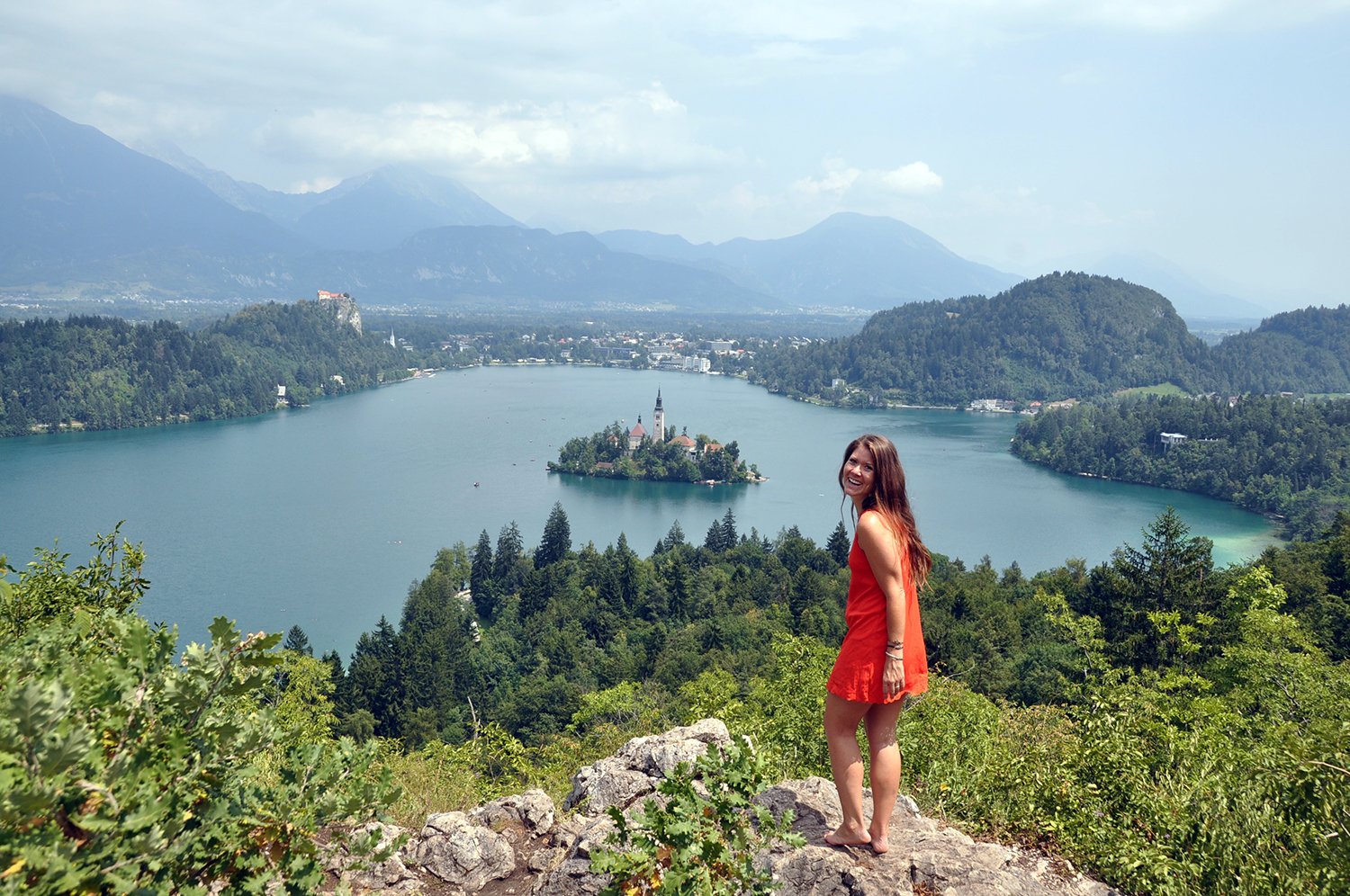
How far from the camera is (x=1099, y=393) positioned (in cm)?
8425

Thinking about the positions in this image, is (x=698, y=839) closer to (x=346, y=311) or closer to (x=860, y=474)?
(x=860, y=474)

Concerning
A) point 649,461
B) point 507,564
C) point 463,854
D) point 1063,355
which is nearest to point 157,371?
point 649,461

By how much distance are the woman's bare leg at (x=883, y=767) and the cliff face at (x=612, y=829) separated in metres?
0.08

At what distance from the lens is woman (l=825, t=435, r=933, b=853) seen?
266cm

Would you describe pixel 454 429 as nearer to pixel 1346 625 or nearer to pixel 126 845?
pixel 1346 625

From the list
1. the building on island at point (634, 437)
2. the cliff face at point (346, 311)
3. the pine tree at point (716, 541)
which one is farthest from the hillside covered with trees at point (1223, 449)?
the cliff face at point (346, 311)

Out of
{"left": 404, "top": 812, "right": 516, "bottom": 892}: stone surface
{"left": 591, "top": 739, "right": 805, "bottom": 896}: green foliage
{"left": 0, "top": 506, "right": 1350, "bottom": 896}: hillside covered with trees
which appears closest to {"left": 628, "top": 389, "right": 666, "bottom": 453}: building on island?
{"left": 0, "top": 506, "right": 1350, "bottom": 896}: hillside covered with trees

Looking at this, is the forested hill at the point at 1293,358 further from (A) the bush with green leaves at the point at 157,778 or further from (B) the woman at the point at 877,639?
(A) the bush with green leaves at the point at 157,778

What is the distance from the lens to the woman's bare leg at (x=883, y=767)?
9.07ft

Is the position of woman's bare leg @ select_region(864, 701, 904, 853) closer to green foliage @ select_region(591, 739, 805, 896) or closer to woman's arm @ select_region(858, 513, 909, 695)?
woman's arm @ select_region(858, 513, 909, 695)

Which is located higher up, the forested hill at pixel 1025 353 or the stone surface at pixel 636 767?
the forested hill at pixel 1025 353

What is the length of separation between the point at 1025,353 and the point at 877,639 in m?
96.1

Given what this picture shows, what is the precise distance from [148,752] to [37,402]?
246ft

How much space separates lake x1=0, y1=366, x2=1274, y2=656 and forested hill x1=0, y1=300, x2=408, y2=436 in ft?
11.4
